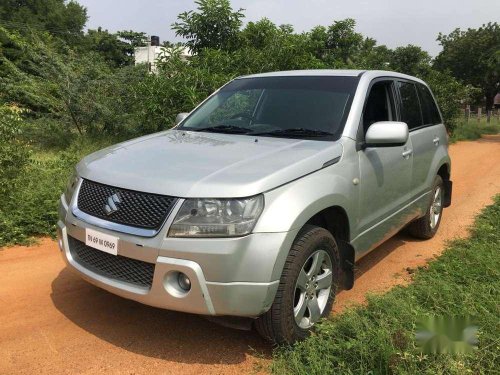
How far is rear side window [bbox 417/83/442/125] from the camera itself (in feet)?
16.9

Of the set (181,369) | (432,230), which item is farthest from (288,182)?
(432,230)

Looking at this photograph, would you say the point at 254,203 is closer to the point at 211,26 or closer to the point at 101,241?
the point at 101,241

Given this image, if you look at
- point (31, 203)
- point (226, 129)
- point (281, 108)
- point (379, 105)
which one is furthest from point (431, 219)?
point (31, 203)

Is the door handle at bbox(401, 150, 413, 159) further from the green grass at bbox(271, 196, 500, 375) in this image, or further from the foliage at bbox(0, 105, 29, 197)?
the foliage at bbox(0, 105, 29, 197)

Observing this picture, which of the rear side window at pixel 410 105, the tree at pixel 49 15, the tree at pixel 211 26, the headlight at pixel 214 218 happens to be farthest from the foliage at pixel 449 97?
the tree at pixel 49 15

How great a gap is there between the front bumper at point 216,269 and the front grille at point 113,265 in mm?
76

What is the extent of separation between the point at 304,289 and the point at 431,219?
9.48 feet

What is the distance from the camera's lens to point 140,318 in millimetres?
3498

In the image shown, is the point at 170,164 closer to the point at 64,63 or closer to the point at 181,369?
the point at 181,369

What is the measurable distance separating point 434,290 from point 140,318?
2.16 metres

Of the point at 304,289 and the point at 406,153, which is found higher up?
the point at 406,153

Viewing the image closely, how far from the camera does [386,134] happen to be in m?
3.50

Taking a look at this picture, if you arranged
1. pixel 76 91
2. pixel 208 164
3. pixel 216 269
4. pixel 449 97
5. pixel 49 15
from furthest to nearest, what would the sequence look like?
1. pixel 49 15
2. pixel 449 97
3. pixel 76 91
4. pixel 208 164
5. pixel 216 269

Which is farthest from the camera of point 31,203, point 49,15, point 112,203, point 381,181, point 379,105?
point 49,15
